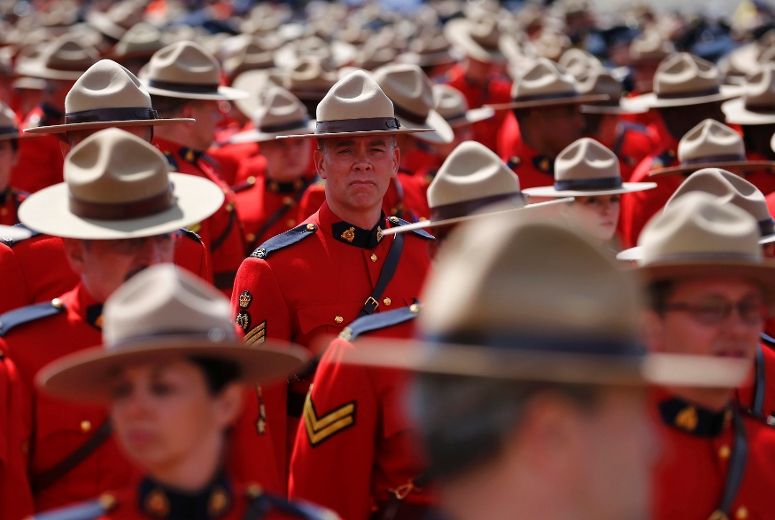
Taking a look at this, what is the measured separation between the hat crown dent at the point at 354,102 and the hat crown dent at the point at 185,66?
2.74 meters

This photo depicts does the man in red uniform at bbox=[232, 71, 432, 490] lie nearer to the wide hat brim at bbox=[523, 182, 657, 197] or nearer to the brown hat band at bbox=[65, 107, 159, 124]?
the brown hat band at bbox=[65, 107, 159, 124]

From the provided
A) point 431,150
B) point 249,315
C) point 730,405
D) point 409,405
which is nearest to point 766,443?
point 730,405

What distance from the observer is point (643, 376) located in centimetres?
273

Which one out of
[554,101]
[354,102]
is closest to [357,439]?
[354,102]

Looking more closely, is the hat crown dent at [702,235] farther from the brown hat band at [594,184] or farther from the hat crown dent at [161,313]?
the brown hat band at [594,184]

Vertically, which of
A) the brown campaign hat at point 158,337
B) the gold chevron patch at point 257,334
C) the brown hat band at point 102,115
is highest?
the brown campaign hat at point 158,337

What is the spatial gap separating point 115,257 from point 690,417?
173 cm

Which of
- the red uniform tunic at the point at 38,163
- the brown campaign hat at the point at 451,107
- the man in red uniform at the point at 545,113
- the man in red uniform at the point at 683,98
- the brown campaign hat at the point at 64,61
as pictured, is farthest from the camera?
the brown campaign hat at the point at 64,61

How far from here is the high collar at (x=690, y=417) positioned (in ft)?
14.6

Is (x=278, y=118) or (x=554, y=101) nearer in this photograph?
(x=278, y=118)

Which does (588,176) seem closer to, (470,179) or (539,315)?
(470,179)

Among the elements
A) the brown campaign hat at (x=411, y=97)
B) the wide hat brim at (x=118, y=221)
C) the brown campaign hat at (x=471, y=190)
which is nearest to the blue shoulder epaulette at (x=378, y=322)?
the brown campaign hat at (x=471, y=190)

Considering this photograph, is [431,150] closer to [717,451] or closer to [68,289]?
[68,289]

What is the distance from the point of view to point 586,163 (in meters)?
8.65
